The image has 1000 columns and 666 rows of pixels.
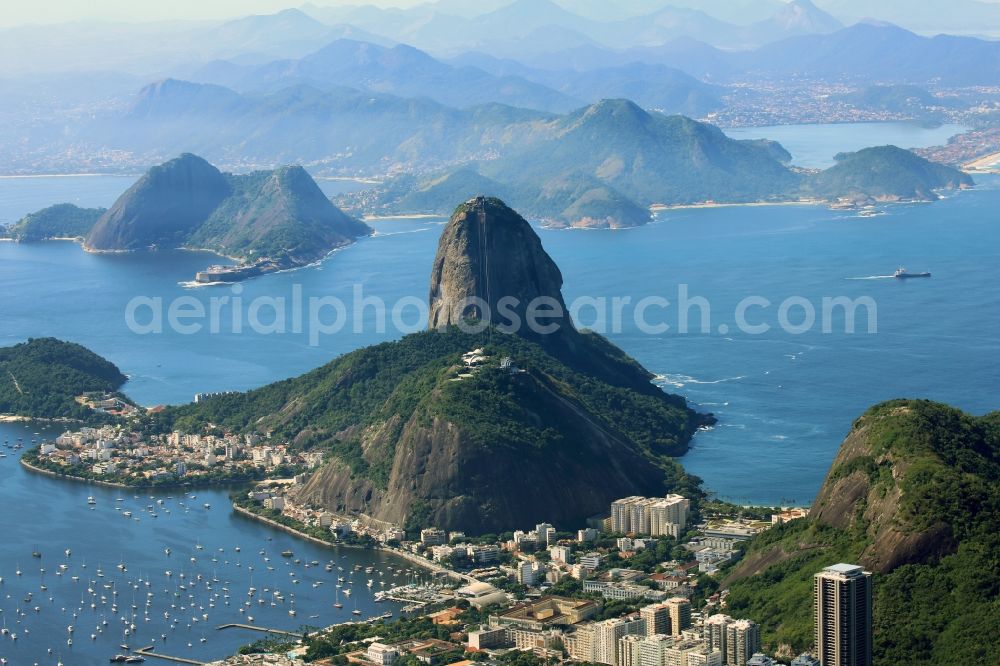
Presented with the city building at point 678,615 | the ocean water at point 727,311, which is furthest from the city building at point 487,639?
the ocean water at point 727,311

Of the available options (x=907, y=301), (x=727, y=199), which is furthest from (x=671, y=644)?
(x=727, y=199)

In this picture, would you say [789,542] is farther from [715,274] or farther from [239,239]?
Result: [239,239]

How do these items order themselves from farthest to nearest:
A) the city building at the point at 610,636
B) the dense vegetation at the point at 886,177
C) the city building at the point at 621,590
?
the dense vegetation at the point at 886,177, the city building at the point at 621,590, the city building at the point at 610,636

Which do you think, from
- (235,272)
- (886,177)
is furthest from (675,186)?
(235,272)

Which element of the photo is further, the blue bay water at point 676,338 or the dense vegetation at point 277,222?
the dense vegetation at point 277,222

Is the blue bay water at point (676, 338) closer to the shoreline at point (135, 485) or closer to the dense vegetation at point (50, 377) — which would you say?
the shoreline at point (135, 485)

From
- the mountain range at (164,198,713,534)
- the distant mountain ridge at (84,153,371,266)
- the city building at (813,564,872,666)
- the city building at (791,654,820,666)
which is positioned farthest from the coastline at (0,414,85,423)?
the distant mountain ridge at (84,153,371,266)
